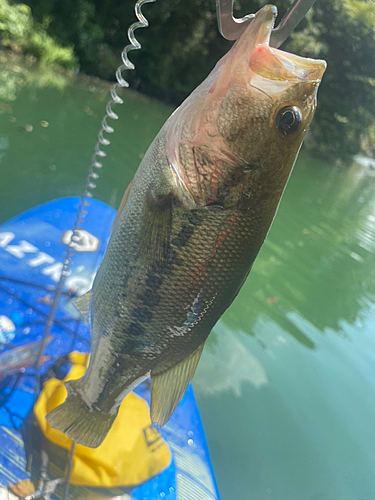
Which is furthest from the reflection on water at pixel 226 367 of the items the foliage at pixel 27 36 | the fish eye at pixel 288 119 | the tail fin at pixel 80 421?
the foliage at pixel 27 36

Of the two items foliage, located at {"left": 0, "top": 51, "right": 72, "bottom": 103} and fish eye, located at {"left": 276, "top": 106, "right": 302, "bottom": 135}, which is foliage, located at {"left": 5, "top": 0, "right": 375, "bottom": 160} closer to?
foliage, located at {"left": 0, "top": 51, "right": 72, "bottom": 103}

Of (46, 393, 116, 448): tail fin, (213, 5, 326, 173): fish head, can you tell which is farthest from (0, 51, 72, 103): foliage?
(213, 5, 326, 173): fish head

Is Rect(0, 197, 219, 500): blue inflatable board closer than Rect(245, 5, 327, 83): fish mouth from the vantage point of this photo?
No

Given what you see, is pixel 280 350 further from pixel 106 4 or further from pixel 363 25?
pixel 363 25

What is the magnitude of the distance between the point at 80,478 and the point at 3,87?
866cm

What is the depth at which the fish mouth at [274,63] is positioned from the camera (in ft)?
3.18

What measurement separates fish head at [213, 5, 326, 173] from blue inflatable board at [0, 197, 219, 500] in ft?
6.26

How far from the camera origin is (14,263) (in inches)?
112

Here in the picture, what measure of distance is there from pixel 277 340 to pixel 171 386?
3.20 metres

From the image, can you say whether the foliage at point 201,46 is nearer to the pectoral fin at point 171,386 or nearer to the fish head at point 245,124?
the fish head at point 245,124

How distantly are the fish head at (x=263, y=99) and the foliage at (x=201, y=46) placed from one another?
454 inches

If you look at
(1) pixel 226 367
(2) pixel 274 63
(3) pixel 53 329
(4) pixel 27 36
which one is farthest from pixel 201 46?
(2) pixel 274 63

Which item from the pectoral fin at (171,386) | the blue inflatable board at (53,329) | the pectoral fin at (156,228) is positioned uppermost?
the pectoral fin at (156,228)

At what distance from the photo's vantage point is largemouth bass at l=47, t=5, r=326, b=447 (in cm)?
101
